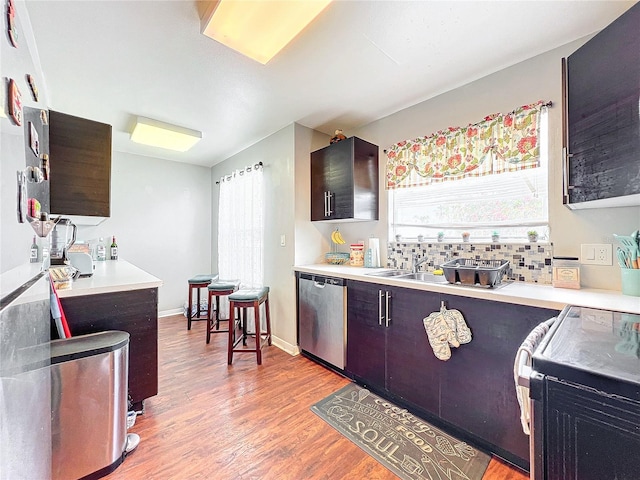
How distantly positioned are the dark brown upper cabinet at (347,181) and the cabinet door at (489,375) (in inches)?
49.4

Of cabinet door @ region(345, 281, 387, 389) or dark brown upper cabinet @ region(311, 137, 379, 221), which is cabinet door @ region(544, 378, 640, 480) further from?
dark brown upper cabinet @ region(311, 137, 379, 221)

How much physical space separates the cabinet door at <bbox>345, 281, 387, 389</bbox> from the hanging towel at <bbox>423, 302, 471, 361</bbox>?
425 millimetres

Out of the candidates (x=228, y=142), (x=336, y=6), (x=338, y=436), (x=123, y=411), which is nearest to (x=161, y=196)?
(x=228, y=142)

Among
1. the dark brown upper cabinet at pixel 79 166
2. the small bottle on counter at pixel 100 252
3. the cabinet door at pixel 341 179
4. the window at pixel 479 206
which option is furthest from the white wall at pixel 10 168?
the small bottle on counter at pixel 100 252

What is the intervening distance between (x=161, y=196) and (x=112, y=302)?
117 inches

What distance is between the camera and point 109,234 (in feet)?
12.5

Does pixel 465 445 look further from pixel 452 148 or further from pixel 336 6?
pixel 336 6

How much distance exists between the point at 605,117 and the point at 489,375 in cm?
139

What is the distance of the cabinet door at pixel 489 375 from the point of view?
1.38 m

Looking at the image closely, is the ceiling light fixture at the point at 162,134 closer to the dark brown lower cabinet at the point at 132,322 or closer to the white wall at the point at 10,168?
the dark brown lower cabinet at the point at 132,322

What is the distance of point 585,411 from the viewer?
0.63 metres

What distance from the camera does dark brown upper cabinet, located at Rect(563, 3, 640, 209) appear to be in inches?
45.3

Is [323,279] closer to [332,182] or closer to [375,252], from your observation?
[375,252]

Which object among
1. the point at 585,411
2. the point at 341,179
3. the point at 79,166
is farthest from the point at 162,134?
the point at 585,411
